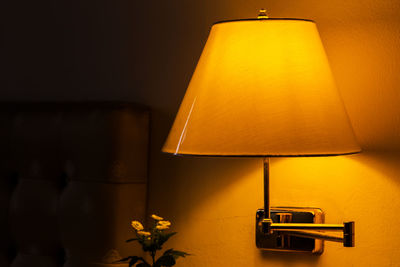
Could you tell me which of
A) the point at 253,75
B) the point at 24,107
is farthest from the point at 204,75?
the point at 24,107

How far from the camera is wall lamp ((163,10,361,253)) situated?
1072 millimetres

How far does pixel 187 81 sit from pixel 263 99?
453mm

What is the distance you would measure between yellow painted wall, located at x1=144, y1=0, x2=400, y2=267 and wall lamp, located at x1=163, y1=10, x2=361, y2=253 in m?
0.19

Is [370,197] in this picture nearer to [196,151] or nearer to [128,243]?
[196,151]

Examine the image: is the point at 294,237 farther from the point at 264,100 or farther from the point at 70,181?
the point at 70,181

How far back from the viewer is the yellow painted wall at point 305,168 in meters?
1.31

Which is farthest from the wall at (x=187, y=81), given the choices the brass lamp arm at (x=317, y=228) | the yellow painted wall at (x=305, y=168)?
the brass lamp arm at (x=317, y=228)

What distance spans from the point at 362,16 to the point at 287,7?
0.52 ft

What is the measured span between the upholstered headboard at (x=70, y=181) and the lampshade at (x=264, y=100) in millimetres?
348

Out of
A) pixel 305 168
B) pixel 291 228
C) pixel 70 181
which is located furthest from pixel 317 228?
pixel 70 181

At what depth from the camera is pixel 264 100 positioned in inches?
42.8

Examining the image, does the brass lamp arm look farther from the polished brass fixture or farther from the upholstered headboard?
the upholstered headboard

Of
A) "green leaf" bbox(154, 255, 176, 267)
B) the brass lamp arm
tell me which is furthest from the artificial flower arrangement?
the brass lamp arm

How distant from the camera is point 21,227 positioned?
5.35ft
